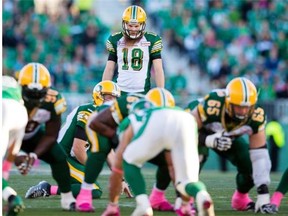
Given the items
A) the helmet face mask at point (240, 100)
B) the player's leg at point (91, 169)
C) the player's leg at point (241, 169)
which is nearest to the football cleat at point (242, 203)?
the player's leg at point (241, 169)

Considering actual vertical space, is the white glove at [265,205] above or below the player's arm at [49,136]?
below

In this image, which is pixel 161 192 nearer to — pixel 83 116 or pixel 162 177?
pixel 162 177

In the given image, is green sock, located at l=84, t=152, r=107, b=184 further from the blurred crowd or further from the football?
the blurred crowd

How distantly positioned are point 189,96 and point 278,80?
1.95 m

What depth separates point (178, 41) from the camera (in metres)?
23.1

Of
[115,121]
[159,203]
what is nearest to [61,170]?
[115,121]

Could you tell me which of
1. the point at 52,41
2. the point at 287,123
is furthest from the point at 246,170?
the point at 52,41

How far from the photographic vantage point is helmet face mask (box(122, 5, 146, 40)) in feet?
41.4

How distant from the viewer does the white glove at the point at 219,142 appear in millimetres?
9859

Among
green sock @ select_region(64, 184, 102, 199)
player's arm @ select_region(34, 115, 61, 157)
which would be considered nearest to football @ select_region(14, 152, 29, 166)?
player's arm @ select_region(34, 115, 61, 157)

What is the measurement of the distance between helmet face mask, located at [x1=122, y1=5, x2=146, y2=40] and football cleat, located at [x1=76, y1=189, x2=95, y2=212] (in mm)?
2934

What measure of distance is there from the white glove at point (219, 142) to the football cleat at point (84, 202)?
1213 mm

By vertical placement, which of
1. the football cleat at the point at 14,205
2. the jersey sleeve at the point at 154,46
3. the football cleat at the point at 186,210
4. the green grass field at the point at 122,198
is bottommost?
the green grass field at the point at 122,198

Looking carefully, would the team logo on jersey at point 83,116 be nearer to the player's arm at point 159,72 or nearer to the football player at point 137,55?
the football player at point 137,55
